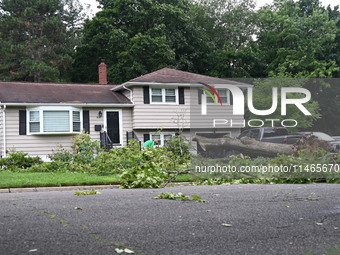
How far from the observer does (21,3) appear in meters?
38.8

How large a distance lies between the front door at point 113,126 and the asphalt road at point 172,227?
17665 mm

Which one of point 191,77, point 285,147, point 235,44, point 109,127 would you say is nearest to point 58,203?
point 285,147

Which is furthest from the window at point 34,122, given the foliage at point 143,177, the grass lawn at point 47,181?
the foliage at point 143,177

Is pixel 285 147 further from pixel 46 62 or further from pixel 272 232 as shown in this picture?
pixel 46 62

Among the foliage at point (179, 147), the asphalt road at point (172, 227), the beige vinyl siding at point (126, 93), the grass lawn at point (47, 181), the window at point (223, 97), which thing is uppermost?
the beige vinyl siding at point (126, 93)

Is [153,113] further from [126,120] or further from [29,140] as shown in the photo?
[29,140]

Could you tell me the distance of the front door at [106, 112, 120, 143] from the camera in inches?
955

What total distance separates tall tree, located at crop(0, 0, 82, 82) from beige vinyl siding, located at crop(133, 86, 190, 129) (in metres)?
13.9

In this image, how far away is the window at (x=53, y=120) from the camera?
22391 mm

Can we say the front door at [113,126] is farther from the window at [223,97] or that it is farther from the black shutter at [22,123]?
the window at [223,97]

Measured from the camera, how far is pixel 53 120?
2270 centimetres

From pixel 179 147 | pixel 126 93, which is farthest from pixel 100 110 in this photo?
pixel 179 147

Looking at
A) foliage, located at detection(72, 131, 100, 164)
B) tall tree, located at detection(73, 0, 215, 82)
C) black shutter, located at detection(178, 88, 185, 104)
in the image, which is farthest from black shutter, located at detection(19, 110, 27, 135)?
tall tree, located at detection(73, 0, 215, 82)

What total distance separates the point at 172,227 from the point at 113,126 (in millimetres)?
20021
